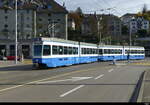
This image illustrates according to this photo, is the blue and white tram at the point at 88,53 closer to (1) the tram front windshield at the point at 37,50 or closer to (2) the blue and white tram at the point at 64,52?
(2) the blue and white tram at the point at 64,52

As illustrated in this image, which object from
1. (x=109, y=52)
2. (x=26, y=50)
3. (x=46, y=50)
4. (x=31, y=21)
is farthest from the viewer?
(x=31, y=21)

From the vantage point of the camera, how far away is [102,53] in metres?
61.5

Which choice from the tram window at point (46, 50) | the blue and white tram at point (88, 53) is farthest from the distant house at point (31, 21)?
the tram window at point (46, 50)

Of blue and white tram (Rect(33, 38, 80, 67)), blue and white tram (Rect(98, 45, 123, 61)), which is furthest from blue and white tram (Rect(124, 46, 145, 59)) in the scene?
blue and white tram (Rect(33, 38, 80, 67))

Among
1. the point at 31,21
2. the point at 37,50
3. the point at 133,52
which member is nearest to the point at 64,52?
the point at 37,50

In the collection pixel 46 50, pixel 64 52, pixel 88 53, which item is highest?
pixel 46 50

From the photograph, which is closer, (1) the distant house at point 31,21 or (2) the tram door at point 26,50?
(2) the tram door at point 26,50

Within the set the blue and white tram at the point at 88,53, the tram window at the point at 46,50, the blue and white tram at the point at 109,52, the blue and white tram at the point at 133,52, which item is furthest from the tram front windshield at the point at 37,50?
the blue and white tram at the point at 133,52

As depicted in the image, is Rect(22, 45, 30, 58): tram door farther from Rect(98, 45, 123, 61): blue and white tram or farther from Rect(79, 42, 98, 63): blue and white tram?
Rect(79, 42, 98, 63): blue and white tram

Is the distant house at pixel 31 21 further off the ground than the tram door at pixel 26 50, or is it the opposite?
the distant house at pixel 31 21

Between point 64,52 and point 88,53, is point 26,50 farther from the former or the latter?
point 64,52

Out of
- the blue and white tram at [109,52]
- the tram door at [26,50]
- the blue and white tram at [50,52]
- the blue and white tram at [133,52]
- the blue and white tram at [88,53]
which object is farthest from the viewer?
the tram door at [26,50]

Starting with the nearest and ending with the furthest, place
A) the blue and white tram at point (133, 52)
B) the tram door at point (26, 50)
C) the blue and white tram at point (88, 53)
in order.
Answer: the blue and white tram at point (88, 53), the blue and white tram at point (133, 52), the tram door at point (26, 50)

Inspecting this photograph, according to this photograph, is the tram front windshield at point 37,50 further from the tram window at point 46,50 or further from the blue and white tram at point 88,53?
the blue and white tram at point 88,53
